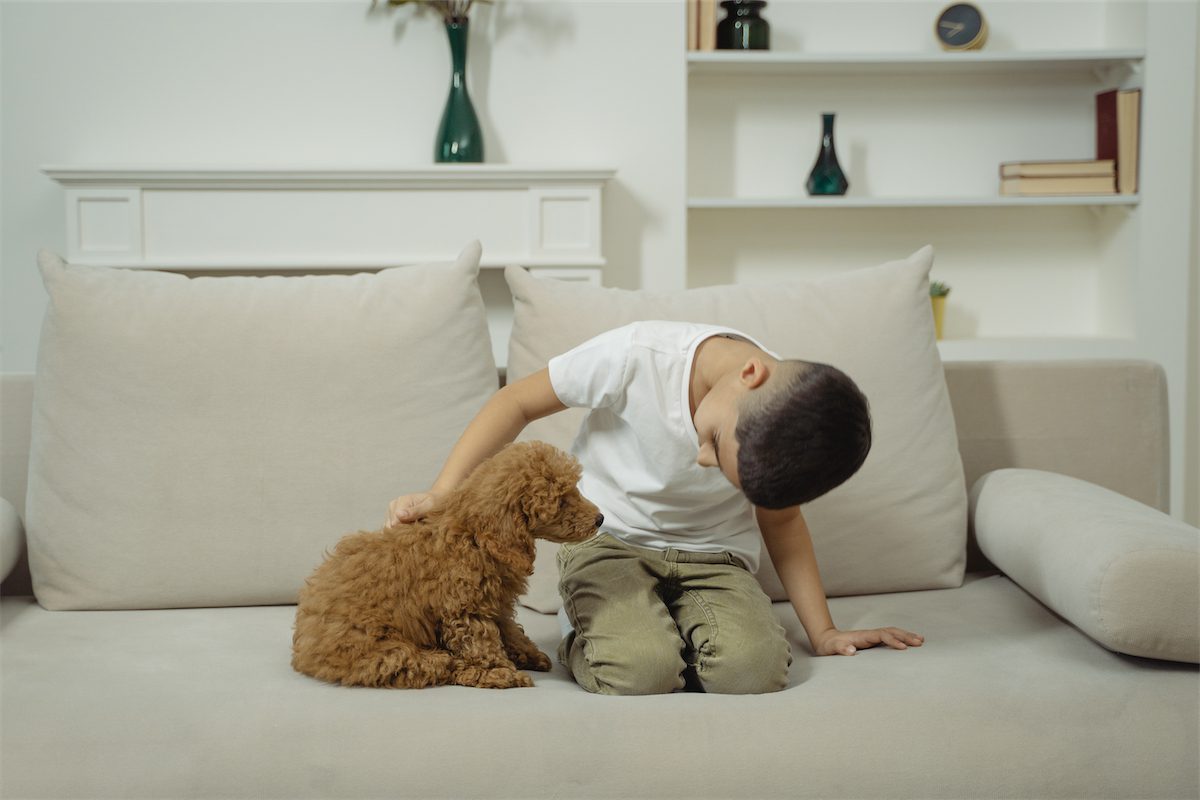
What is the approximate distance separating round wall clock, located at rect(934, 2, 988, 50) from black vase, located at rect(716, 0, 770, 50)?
563 mm

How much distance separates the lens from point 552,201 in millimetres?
3051

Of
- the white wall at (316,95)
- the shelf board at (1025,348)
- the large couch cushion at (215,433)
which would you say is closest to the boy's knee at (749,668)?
the large couch cushion at (215,433)

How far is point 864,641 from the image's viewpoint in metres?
1.32

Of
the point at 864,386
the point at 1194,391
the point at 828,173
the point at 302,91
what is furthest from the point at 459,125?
the point at 1194,391

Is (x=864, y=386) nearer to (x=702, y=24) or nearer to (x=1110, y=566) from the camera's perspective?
(x=1110, y=566)

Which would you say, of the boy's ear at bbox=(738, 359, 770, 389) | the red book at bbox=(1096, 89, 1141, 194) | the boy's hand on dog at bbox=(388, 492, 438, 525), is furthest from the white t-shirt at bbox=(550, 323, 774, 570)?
the red book at bbox=(1096, 89, 1141, 194)

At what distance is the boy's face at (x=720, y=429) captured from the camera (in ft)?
3.80

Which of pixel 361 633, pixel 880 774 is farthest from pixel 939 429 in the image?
pixel 361 633

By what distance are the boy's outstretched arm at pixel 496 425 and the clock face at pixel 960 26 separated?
7.99ft

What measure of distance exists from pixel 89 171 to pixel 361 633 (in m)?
2.37

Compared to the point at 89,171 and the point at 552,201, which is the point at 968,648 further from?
the point at 89,171

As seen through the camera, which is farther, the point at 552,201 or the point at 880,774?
the point at 552,201

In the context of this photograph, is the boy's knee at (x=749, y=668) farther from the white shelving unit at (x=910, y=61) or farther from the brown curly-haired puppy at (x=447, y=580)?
the white shelving unit at (x=910, y=61)

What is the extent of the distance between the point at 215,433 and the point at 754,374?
85cm
